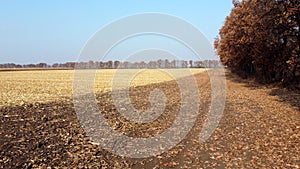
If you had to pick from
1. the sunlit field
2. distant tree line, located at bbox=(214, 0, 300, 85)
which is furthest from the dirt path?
distant tree line, located at bbox=(214, 0, 300, 85)

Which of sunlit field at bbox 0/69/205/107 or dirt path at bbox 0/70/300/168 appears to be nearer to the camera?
dirt path at bbox 0/70/300/168

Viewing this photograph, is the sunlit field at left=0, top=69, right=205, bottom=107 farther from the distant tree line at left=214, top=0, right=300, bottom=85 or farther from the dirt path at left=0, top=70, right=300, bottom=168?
the distant tree line at left=214, top=0, right=300, bottom=85

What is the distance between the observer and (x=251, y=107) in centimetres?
1639

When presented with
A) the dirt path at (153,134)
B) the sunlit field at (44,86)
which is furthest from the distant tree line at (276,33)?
the sunlit field at (44,86)

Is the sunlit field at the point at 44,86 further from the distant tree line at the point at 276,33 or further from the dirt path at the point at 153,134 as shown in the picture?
the distant tree line at the point at 276,33

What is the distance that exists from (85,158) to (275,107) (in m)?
13.0

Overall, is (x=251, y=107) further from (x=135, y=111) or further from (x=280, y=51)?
(x=280, y=51)

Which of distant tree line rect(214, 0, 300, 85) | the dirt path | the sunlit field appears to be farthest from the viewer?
the sunlit field

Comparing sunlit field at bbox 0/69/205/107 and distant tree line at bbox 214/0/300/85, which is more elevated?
distant tree line at bbox 214/0/300/85

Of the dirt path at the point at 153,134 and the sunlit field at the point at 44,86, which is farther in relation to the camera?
the sunlit field at the point at 44,86

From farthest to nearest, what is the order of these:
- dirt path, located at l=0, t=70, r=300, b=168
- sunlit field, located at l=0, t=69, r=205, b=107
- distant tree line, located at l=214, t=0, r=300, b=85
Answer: sunlit field, located at l=0, t=69, r=205, b=107, distant tree line, located at l=214, t=0, r=300, b=85, dirt path, located at l=0, t=70, r=300, b=168

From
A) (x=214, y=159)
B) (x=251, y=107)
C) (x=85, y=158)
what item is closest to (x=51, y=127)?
(x=85, y=158)

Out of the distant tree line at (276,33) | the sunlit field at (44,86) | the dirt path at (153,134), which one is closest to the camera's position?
the dirt path at (153,134)

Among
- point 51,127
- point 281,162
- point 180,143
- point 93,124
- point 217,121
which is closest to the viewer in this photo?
point 281,162
